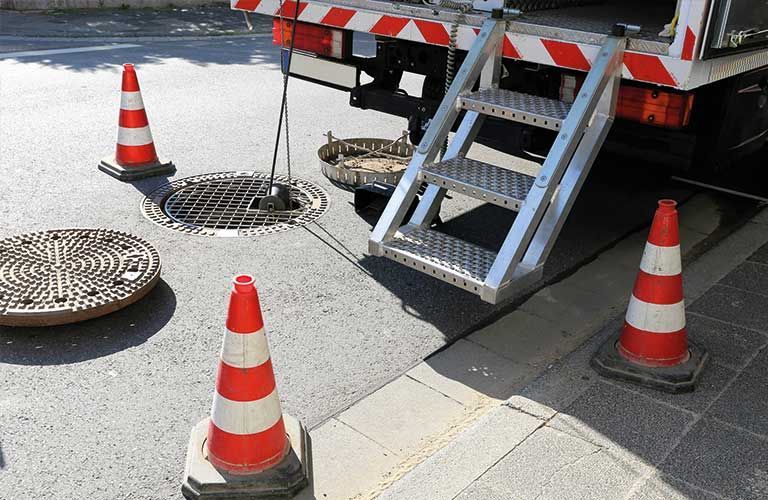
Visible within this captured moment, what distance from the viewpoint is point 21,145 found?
6.26 m

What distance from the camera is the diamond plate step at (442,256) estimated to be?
3711mm

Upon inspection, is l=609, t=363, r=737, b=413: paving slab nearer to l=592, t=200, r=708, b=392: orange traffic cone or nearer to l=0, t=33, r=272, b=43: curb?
l=592, t=200, r=708, b=392: orange traffic cone

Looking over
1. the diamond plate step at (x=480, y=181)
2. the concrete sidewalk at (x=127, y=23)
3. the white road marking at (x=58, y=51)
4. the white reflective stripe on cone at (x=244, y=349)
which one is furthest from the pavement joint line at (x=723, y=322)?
the concrete sidewalk at (x=127, y=23)

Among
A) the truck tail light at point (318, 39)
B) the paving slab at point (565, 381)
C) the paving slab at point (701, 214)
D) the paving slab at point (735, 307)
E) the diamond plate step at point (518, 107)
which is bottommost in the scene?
the paving slab at point (565, 381)

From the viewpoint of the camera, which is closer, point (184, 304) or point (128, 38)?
point (184, 304)

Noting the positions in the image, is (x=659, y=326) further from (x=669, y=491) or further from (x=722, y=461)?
(x=669, y=491)

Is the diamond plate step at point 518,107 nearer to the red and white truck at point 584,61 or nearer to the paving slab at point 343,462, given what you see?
the red and white truck at point 584,61

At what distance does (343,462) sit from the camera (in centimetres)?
296

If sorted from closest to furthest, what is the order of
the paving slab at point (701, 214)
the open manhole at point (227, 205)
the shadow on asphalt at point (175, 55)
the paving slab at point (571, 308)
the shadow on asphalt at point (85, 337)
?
the shadow on asphalt at point (85, 337) < the paving slab at point (571, 308) < the open manhole at point (227, 205) < the paving slab at point (701, 214) < the shadow on asphalt at point (175, 55)

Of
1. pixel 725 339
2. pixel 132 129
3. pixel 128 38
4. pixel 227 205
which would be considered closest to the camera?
pixel 725 339

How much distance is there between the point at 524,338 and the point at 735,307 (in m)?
1.21

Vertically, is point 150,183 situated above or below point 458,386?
above

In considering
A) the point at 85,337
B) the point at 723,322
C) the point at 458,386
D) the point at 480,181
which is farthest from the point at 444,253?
the point at 85,337

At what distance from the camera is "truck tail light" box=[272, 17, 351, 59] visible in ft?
17.8
